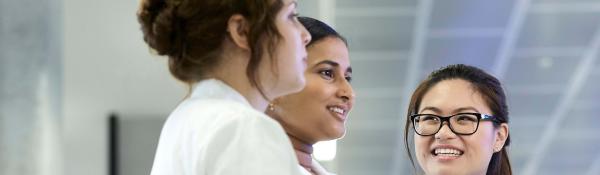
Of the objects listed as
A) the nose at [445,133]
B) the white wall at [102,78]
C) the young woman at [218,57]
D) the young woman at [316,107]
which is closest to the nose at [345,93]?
the young woman at [316,107]

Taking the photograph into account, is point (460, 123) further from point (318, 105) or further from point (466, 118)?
point (318, 105)

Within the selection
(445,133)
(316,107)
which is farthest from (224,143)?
(445,133)

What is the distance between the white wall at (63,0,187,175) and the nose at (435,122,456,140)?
4012 millimetres

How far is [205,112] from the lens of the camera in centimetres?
128

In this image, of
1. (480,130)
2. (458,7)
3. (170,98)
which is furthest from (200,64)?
(170,98)

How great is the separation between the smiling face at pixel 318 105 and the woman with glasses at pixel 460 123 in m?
0.31

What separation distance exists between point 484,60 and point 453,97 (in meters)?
5.05

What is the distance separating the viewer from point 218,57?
52.7 inches

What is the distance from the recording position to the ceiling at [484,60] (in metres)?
6.31

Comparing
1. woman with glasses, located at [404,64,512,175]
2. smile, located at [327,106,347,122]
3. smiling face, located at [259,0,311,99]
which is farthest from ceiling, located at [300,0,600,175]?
smiling face, located at [259,0,311,99]

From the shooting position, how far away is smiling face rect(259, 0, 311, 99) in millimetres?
1353

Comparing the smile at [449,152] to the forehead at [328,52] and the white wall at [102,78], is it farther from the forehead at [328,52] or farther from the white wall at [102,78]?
the white wall at [102,78]

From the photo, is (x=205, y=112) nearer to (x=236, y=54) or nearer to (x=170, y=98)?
(x=236, y=54)

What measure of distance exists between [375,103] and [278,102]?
6435mm
